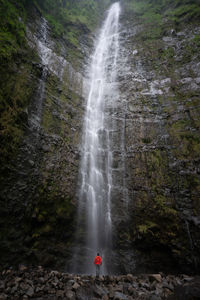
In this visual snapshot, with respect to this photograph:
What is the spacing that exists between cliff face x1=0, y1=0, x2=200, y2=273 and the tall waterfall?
0.48 metres

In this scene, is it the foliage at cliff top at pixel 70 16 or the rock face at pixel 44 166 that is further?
the foliage at cliff top at pixel 70 16

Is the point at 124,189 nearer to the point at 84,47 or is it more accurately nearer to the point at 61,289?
the point at 61,289

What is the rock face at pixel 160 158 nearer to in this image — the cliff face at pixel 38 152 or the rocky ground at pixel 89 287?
the rocky ground at pixel 89 287

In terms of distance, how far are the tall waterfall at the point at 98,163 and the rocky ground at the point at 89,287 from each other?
1.57m

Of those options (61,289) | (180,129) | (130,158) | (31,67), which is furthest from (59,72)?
(61,289)

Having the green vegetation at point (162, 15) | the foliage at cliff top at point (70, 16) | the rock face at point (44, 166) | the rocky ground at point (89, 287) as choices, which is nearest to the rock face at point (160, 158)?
the green vegetation at point (162, 15)

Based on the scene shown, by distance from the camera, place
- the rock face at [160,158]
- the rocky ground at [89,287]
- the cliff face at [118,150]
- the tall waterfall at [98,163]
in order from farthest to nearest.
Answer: the tall waterfall at [98,163] → the rock face at [160,158] → the cliff face at [118,150] → the rocky ground at [89,287]

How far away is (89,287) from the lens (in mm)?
5637

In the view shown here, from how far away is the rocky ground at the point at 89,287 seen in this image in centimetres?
478

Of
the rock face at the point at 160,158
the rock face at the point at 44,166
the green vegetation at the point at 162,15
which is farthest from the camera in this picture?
the green vegetation at the point at 162,15

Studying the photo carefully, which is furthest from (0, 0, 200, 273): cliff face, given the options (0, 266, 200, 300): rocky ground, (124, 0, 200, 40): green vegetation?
(0, 266, 200, 300): rocky ground

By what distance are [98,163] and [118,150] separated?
1554mm

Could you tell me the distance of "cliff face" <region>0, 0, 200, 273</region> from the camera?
6.72 metres

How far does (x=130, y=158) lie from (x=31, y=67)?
25.0ft
